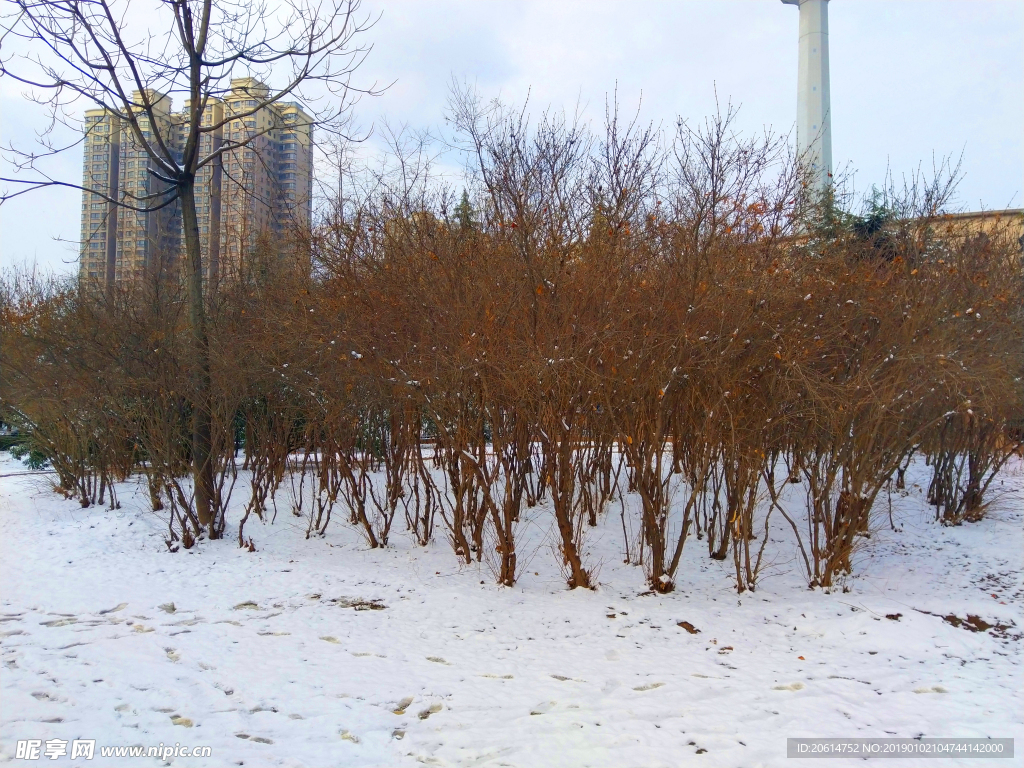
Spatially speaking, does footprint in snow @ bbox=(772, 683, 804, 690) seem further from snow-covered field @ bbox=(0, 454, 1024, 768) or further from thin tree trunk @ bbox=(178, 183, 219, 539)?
Result: thin tree trunk @ bbox=(178, 183, 219, 539)

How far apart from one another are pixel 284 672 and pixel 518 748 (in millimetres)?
1762

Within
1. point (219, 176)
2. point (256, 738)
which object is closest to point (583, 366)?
point (256, 738)

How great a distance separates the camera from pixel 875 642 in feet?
17.4

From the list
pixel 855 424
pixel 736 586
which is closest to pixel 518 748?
pixel 736 586

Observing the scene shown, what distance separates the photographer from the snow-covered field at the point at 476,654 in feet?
12.2

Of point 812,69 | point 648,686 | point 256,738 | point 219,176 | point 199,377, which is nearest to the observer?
point 256,738

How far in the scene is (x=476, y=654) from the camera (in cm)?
502

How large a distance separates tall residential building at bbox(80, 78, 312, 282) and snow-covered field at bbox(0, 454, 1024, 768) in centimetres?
463

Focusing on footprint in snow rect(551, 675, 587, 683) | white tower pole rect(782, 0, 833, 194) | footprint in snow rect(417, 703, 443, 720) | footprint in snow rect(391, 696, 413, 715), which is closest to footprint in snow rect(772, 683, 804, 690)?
footprint in snow rect(551, 675, 587, 683)

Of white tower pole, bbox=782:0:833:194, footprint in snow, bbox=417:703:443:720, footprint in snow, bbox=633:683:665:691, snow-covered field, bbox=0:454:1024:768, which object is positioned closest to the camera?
snow-covered field, bbox=0:454:1024:768

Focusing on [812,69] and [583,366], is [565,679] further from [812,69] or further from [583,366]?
[812,69]

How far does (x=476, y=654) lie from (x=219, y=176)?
11.9m

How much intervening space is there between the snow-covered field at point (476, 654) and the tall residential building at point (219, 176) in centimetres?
463

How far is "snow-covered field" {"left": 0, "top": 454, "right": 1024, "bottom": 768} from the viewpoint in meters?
3.71
